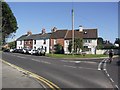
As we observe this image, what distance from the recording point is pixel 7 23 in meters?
49.2

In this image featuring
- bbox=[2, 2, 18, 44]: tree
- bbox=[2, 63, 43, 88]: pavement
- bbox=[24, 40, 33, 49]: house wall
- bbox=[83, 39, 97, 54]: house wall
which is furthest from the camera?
bbox=[24, 40, 33, 49]: house wall

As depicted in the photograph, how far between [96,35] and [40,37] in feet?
76.6

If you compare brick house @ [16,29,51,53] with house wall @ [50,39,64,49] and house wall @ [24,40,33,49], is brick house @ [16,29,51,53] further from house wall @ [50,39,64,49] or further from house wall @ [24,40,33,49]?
house wall @ [50,39,64,49]

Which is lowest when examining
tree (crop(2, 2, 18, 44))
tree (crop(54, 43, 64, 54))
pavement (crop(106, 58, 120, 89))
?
pavement (crop(106, 58, 120, 89))

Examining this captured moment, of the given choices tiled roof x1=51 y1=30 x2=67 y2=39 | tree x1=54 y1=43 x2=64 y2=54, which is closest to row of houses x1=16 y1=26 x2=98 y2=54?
tiled roof x1=51 y1=30 x2=67 y2=39

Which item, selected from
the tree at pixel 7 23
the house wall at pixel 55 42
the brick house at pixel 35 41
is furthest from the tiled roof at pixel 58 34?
the tree at pixel 7 23

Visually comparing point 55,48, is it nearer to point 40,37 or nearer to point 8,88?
point 40,37

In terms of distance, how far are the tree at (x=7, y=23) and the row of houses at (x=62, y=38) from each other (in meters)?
33.1

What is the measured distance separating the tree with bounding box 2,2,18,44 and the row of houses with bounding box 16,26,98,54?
109 ft

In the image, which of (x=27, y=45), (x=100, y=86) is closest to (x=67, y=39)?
(x=27, y=45)

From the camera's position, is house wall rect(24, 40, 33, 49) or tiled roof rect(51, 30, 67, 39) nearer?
tiled roof rect(51, 30, 67, 39)

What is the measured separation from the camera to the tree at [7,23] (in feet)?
151

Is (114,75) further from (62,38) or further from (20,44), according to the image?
(20,44)

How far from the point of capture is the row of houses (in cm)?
9200
